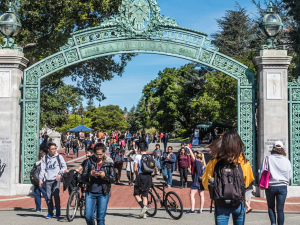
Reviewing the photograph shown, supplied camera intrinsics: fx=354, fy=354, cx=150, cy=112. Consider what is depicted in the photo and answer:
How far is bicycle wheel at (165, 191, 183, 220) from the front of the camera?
26.2ft

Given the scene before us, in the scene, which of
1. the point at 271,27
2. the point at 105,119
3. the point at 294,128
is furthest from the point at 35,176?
the point at 105,119

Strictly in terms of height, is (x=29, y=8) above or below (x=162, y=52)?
above

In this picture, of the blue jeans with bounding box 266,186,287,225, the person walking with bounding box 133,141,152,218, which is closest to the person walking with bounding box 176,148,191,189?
the person walking with bounding box 133,141,152,218

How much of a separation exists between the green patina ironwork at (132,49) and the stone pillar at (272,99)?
0.57 m

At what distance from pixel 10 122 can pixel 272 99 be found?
8.05 meters

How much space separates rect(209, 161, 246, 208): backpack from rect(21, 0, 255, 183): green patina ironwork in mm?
7276

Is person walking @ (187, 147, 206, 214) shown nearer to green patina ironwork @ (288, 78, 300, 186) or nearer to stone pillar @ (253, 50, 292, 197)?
stone pillar @ (253, 50, 292, 197)

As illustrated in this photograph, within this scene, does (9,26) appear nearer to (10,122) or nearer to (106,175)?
(10,122)

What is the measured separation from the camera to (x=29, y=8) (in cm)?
1386

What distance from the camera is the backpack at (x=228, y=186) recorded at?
4.08m

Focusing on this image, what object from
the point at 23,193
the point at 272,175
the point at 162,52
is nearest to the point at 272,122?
the point at 162,52

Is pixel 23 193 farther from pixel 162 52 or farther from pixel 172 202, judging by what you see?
pixel 162 52

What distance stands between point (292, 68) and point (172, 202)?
20227 mm

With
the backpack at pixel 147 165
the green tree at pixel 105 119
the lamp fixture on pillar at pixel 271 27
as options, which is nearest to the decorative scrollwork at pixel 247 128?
the lamp fixture on pillar at pixel 271 27
